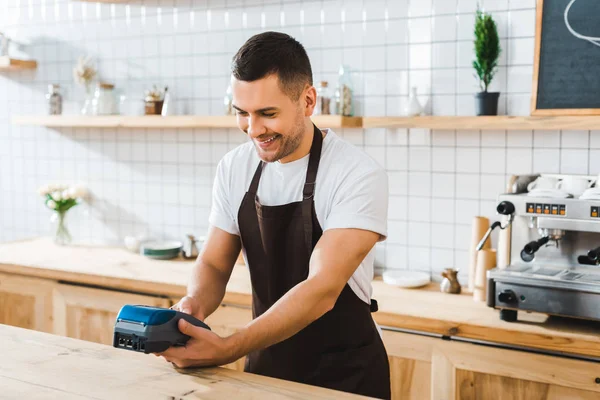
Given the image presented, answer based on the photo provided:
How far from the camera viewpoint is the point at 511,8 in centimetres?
296

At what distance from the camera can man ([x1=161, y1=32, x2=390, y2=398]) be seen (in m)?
1.80

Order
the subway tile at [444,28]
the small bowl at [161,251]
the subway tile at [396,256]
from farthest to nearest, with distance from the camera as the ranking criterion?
the small bowl at [161,251] < the subway tile at [396,256] < the subway tile at [444,28]

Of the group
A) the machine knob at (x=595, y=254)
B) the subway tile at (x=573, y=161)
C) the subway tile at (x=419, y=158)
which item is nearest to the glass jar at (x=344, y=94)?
the subway tile at (x=419, y=158)

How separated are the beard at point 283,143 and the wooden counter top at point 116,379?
56cm

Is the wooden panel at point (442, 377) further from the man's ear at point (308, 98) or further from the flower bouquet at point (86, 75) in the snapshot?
the flower bouquet at point (86, 75)

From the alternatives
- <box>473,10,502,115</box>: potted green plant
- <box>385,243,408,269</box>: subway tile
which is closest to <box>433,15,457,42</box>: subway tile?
<box>473,10,502,115</box>: potted green plant

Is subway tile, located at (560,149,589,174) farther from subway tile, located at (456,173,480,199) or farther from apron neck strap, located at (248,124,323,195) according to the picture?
apron neck strap, located at (248,124,323,195)

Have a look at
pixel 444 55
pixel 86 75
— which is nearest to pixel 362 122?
pixel 444 55

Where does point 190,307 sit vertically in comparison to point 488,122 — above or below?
below

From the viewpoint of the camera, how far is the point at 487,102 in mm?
2906

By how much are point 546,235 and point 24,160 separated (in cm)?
323

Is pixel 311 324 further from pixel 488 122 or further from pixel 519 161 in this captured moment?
pixel 519 161

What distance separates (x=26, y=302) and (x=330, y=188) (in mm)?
2235

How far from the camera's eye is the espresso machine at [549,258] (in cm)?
239
